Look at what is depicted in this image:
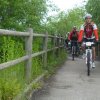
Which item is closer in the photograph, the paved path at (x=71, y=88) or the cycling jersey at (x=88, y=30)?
the paved path at (x=71, y=88)

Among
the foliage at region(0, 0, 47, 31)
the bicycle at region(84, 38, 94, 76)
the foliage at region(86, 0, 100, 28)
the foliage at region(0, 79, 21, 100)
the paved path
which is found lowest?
the paved path

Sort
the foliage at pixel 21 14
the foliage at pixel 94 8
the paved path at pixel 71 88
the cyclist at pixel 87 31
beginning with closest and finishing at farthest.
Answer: the paved path at pixel 71 88
the cyclist at pixel 87 31
the foliage at pixel 21 14
the foliage at pixel 94 8

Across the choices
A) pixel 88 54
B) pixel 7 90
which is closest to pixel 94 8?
pixel 88 54

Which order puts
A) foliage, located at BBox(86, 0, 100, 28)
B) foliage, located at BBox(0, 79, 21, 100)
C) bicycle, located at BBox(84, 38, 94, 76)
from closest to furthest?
foliage, located at BBox(0, 79, 21, 100)
bicycle, located at BBox(84, 38, 94, 76)
foliage, located at BBox(86, 0, 100, 28)

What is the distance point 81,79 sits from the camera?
12.3 m

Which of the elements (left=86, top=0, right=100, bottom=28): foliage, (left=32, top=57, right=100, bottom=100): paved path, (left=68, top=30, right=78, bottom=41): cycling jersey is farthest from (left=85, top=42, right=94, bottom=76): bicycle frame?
(left=68, top=30, right=78, bottom=41): cycling jersey

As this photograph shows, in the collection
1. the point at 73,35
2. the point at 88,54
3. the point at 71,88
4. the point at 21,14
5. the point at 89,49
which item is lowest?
the point at 71,88

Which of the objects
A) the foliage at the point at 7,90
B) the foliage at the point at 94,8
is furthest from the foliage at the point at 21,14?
the foliage at the point at 7,90

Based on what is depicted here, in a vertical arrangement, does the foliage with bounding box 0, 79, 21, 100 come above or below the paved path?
above

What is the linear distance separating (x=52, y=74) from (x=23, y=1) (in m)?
3.35

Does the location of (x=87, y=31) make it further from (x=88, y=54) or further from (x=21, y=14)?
(x=21, y=14)

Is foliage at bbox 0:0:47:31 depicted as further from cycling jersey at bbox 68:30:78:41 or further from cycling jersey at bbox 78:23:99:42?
cycling jersey at bbox 68:30:78:41

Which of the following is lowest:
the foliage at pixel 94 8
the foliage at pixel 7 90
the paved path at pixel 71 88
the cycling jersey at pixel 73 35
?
the paved path at pixel 71 88

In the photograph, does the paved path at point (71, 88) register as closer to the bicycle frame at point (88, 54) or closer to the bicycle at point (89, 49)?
the bicycle frame at point (88, 54)
